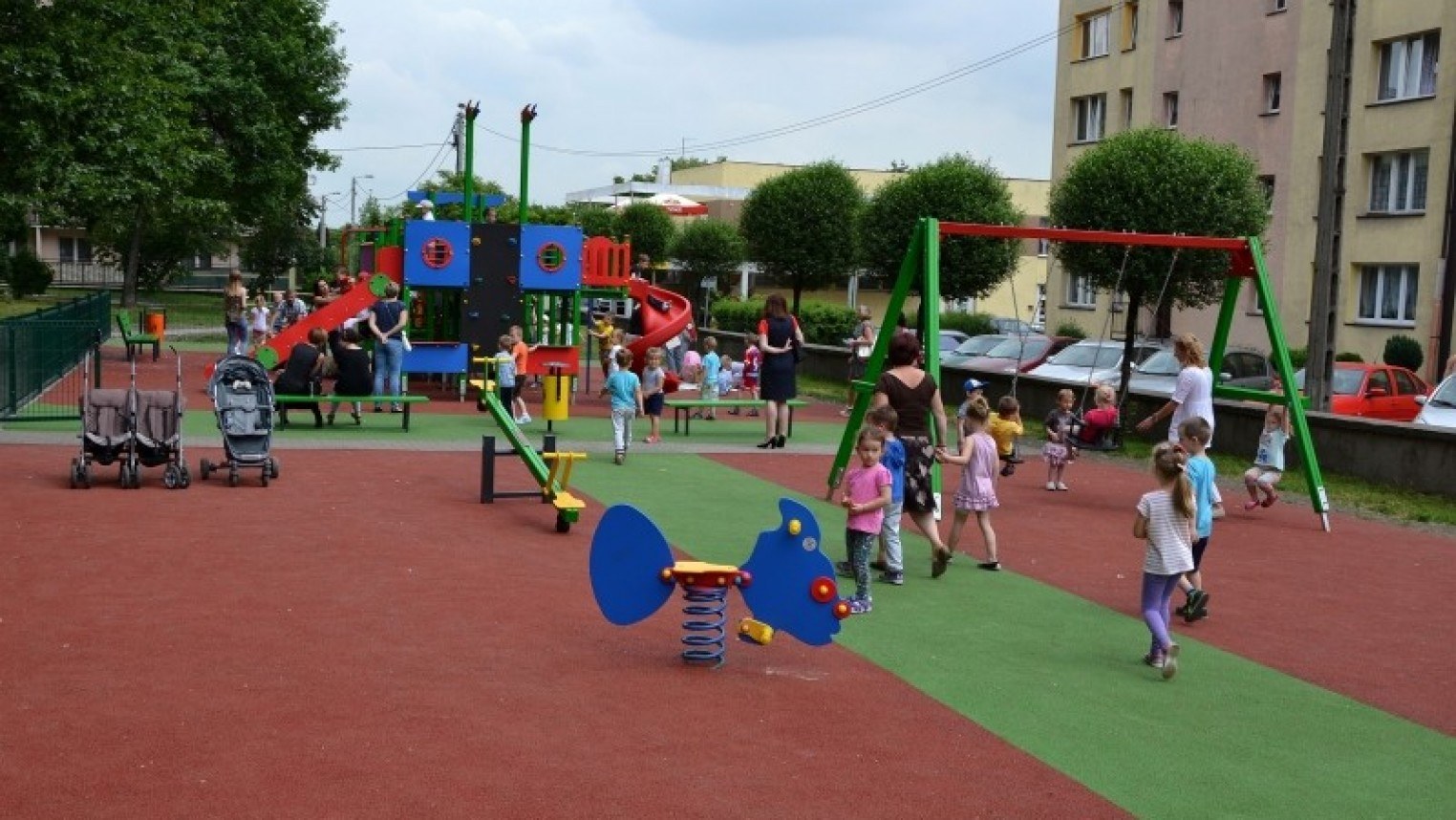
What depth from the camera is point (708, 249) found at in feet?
209

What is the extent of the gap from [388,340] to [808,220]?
95.3 ft

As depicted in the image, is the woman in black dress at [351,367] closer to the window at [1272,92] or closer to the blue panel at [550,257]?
the blue panel at [550,257]

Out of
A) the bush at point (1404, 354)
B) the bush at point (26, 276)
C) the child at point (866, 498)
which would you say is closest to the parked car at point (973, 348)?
the bush at point (1404, 354)

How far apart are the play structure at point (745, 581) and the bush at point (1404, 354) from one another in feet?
98.1

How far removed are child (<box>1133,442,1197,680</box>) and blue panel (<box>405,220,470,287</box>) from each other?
57.5 feet

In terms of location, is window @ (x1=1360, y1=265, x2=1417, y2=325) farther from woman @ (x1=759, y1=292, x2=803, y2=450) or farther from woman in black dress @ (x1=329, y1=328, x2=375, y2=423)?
woman in black dress @ (x1=329, y1=328, x2=375, y2=423)

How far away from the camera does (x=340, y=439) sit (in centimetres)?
1942

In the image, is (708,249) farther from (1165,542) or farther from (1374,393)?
(1165,542)

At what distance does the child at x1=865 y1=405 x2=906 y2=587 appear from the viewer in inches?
410

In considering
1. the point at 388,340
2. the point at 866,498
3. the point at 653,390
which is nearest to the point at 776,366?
the point at 653,390

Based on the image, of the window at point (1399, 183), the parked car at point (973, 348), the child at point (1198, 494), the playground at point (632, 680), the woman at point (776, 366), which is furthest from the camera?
the window at point (1399, 183)

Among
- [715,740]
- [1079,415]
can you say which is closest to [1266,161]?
[1079,415]

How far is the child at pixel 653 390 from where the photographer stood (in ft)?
68.0

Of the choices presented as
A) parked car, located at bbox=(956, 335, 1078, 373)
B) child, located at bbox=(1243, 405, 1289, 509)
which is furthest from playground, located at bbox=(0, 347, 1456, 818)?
parked car, located at bbox=(956, 335, 1078, 373)
